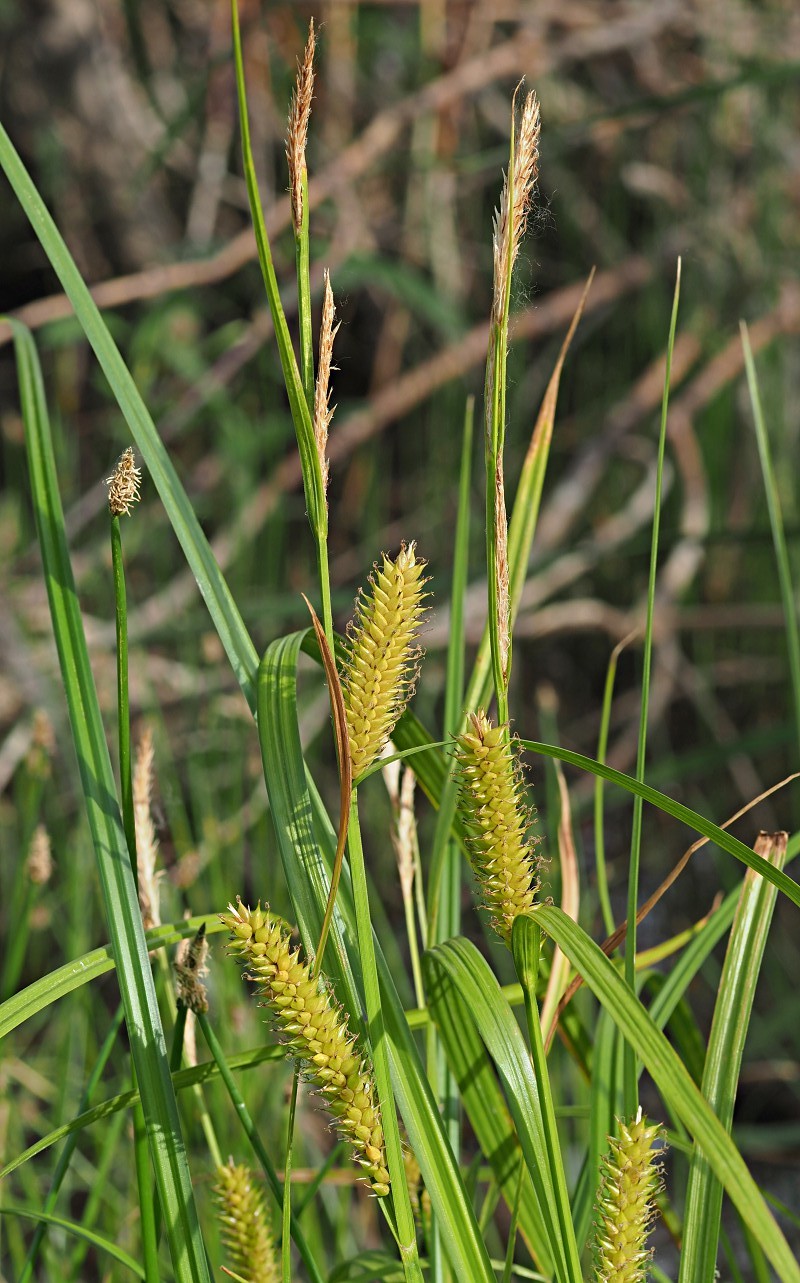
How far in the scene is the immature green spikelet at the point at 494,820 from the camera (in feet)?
1.09

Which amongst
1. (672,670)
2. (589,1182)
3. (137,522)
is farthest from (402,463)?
(589,1182)

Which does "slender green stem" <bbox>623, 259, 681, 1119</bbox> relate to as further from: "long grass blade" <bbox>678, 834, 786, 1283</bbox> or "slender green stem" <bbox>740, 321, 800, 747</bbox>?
"slender green stem" <bbox>740, 321, 800, 747</bbox>

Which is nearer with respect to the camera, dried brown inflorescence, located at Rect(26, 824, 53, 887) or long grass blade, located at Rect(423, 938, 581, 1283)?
long grass blade, located at Rect(423, 938, 581, 1283)

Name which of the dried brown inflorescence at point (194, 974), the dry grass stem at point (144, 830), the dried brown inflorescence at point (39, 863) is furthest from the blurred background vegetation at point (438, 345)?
the dried brown inflorescence at point (194, 974)

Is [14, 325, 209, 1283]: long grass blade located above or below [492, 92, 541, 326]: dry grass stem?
below

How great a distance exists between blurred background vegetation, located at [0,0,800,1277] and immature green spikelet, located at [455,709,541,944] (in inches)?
43.7

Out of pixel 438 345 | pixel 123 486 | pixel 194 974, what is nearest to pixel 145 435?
pixel 123 486

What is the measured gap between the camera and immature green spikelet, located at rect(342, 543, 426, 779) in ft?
1.12

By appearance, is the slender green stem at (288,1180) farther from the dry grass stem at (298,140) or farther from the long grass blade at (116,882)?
the dry grass stem at (298,140)

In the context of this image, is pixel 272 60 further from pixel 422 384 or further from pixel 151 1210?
pixel 151 1210

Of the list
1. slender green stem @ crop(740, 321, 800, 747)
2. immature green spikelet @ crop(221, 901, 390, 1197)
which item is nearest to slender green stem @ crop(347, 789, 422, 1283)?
immature green spikelet @ crop(221, 901, 390, 1197)

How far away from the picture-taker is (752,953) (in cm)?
45

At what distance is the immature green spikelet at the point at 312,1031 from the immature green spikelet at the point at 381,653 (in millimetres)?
60

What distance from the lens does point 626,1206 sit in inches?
13.7
